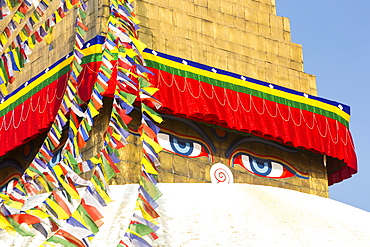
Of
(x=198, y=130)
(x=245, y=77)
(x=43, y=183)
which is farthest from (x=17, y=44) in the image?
(x=245, y=77)

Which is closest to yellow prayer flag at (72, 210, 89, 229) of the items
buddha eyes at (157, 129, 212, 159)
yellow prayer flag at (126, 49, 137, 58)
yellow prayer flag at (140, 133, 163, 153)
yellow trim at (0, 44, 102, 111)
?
yellow prayer flag at (140, 133, 163, 153)

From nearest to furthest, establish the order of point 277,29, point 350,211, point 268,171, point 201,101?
point 350,211 < point 201,101 < point 268,171 < point 277,29

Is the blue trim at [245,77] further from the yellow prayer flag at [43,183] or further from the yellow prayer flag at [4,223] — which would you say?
the yellow prayer flag at [4,223]

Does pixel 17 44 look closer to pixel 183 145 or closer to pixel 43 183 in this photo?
pixel 43 183

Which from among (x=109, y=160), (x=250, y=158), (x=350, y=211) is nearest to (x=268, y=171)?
(x=250, y=158)

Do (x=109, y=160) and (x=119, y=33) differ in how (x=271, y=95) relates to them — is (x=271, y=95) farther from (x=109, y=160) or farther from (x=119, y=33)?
(x=109, y=160)

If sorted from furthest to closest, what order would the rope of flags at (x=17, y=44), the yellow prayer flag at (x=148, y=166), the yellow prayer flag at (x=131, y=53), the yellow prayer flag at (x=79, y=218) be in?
the yellow prayer flag at (x=131, y=53) → the yellow prayer flag at (x=148, y=166) → the rope of flags at (x=17, y=44) → the yellow prayer flag at (x=79, y=218)

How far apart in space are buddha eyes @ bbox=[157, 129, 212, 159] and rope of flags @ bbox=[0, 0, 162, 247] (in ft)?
4.84

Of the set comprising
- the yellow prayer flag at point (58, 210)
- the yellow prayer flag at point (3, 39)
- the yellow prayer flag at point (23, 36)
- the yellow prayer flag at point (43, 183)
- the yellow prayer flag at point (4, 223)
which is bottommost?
the yellow prayer flag at point (4, 223)

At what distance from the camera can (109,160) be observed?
9055mm

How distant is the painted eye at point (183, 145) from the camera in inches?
506

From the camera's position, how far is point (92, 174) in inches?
375

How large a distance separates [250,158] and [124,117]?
448 centimetres

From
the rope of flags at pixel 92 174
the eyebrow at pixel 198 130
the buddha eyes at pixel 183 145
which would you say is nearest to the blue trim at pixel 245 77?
the eyebrow at pixel 198 130
